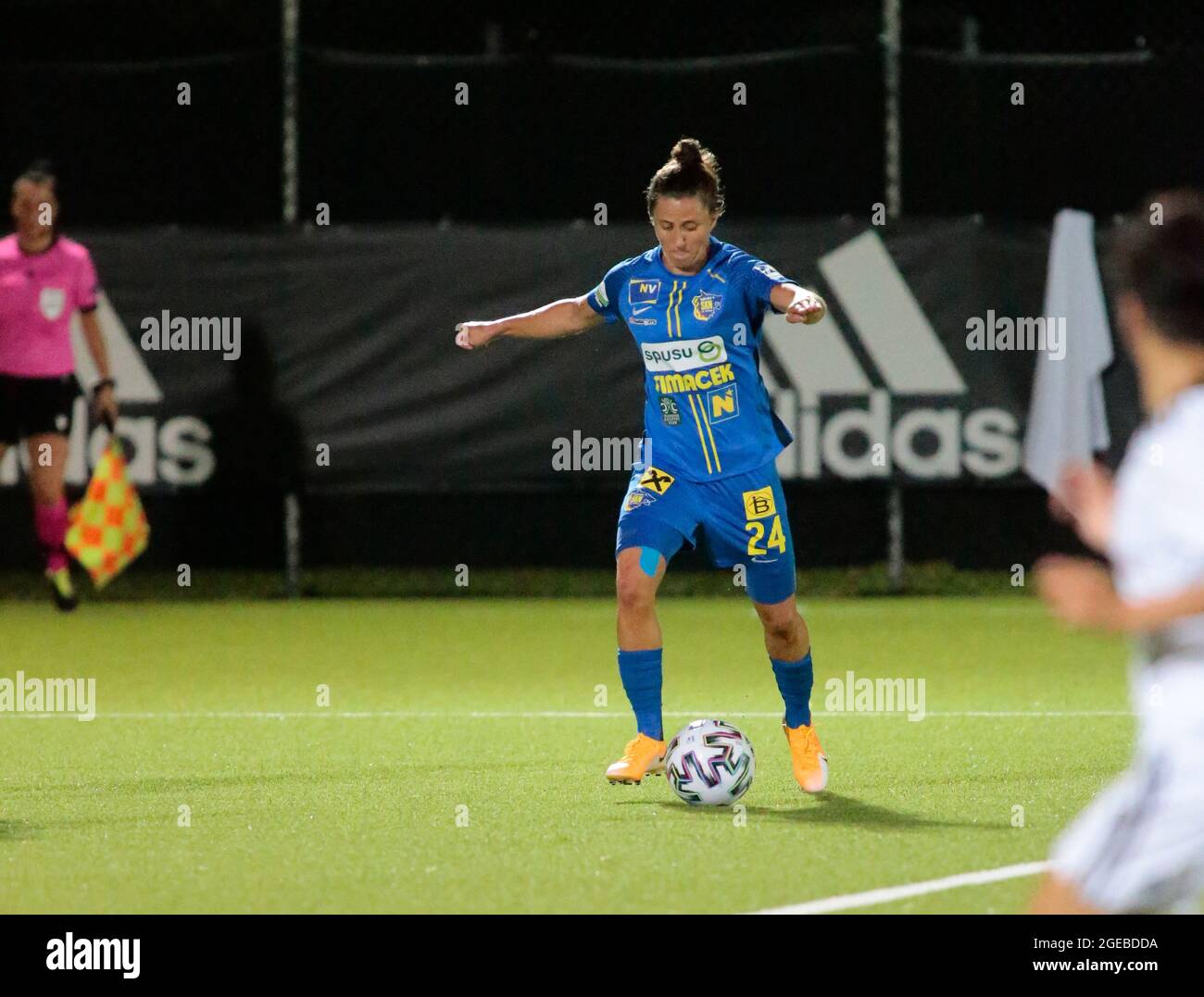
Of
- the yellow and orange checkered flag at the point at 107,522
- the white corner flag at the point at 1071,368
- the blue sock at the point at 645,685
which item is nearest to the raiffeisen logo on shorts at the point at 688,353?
the blue sock at the point at 645,685

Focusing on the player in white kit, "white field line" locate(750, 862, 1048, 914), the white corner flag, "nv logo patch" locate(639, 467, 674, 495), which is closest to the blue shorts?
"nv logo patch" locate(639, 467, 674, 495)

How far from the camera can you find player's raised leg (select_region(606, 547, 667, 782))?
23.8 ft

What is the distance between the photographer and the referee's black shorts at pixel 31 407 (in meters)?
12.9

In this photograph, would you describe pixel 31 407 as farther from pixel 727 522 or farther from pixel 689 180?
pixel 689 180

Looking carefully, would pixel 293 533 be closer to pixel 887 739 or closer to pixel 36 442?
pixel 36 442

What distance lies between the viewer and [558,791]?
7.24 meters

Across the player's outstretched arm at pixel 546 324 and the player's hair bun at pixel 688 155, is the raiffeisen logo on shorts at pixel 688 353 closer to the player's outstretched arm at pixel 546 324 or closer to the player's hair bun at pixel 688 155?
the player's outstretched arm at pixel 546 324

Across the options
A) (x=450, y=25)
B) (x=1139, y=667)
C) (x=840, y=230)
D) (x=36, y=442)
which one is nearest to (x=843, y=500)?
(x=840, y=230)

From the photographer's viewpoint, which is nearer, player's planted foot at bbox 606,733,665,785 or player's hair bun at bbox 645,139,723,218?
player's hair bun at bbox 645,139,723,218

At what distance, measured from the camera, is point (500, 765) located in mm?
7871

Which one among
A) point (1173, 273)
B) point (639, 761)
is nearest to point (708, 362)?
point (639, 761)

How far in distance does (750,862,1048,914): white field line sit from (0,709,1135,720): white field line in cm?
338

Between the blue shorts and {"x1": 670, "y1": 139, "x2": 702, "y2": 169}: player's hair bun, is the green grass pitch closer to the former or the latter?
the blue shorts

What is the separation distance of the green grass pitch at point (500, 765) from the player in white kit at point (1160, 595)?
1.70 m
